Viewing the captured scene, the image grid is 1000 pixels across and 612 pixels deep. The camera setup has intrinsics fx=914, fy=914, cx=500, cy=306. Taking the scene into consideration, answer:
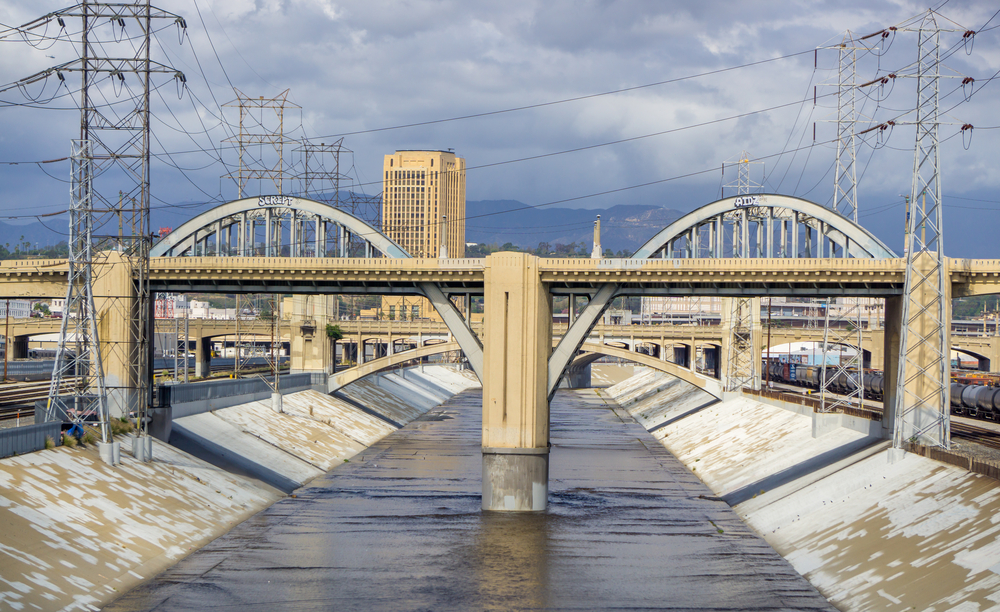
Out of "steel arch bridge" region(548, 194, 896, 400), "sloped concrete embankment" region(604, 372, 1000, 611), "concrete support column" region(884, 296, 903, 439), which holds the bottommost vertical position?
"sloped concrete embankment" region(604, 372, 1000, 611)

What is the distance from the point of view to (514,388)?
172ft

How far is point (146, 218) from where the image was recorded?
164 feet

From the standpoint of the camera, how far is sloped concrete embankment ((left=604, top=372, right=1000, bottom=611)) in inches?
1262

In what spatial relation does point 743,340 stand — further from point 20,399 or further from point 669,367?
point 20,399

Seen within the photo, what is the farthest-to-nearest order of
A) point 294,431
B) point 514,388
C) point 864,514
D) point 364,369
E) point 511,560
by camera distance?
point 364,369, point 294,431, point 514,388, point 864,514, point 511,560

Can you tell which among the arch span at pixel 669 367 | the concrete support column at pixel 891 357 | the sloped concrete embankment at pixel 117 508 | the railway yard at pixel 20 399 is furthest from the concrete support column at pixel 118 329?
the arch span at pixel 669 367

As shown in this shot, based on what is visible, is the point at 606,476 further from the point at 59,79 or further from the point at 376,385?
the point at 376,385

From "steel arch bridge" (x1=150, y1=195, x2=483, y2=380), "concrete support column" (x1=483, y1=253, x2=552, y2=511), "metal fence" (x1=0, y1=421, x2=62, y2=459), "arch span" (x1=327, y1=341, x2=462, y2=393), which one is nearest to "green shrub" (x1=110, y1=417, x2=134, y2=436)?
"metal fence" (x1=0, y1=421, x2=62, y2=459)

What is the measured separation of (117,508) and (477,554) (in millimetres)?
16114

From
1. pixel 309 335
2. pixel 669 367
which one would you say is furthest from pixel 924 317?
pixel 309 335

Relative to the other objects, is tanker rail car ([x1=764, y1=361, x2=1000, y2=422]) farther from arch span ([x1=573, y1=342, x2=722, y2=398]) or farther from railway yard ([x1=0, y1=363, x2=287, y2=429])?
railway yard ([x1=0, y1=363, x2=287, y2=429])

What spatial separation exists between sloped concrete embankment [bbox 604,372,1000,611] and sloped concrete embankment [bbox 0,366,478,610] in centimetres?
2707

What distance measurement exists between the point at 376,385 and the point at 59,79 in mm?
84915

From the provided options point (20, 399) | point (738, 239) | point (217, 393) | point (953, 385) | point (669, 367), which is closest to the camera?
point (738, 239)
